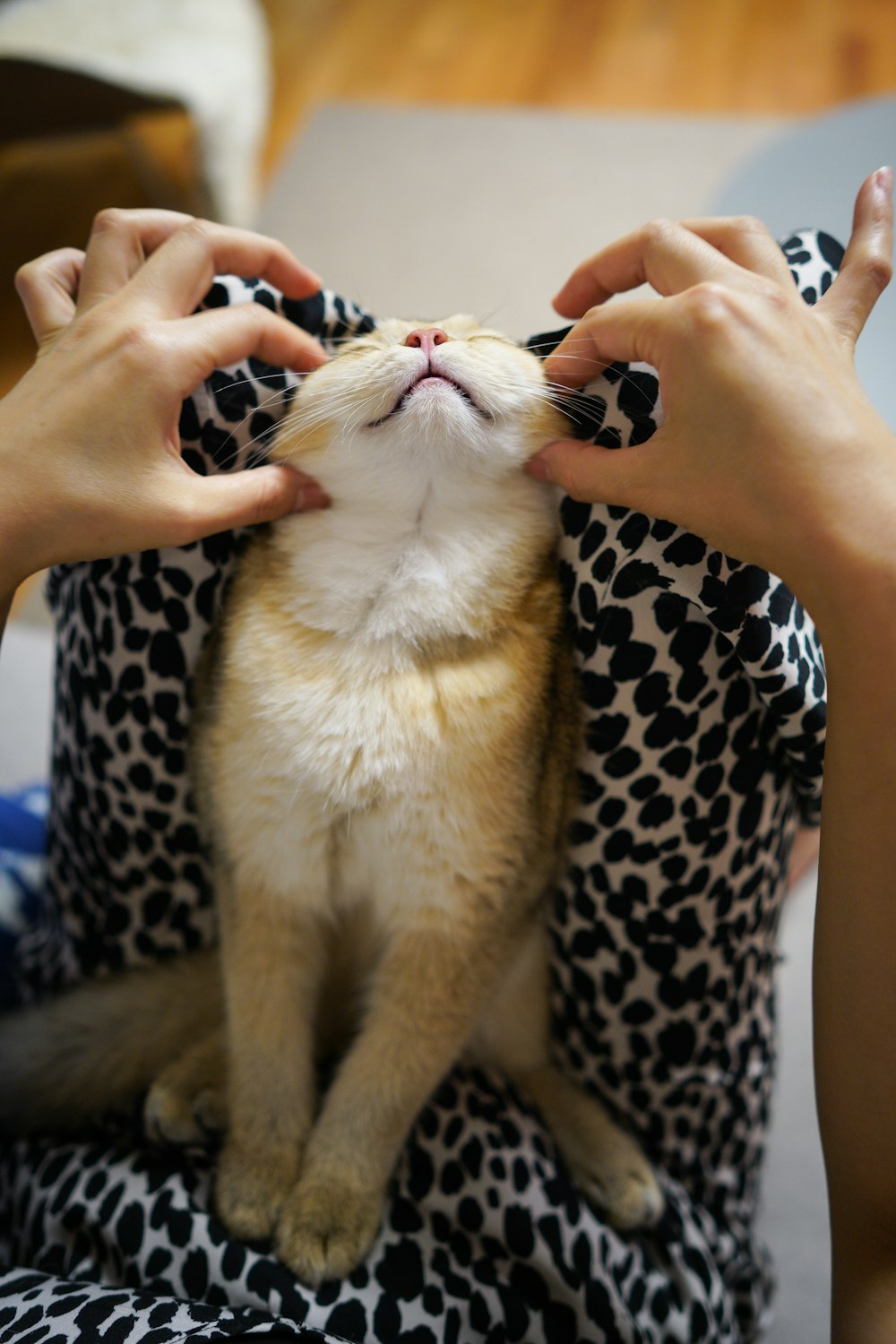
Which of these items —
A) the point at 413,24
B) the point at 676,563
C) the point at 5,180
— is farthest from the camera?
the point at 413,24

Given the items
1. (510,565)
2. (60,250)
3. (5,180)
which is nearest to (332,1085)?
(510,565)

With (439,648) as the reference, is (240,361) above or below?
above

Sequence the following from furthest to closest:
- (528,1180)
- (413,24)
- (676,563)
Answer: (413,24) → (528,1180) → (676,563)

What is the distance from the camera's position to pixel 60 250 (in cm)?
101

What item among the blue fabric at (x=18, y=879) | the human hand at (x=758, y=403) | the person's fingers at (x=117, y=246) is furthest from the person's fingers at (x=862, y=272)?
the blue fabric at (x=18, y=879)

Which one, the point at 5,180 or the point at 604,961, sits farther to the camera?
the point at 5,180

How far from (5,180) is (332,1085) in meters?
2.30

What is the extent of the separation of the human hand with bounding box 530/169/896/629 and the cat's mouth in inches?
4.9

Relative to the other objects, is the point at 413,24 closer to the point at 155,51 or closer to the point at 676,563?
the point at 155,51

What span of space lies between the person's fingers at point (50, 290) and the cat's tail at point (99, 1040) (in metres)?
0.69

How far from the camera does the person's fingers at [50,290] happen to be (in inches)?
36.8

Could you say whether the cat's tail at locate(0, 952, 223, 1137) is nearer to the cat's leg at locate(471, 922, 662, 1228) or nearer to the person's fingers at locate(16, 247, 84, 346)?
the cat's leg at locate(471, 922, 662, 1228)

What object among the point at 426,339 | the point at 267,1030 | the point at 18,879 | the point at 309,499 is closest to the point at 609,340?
the point at 426,339

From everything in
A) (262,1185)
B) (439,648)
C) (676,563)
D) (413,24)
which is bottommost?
(262,1185)
